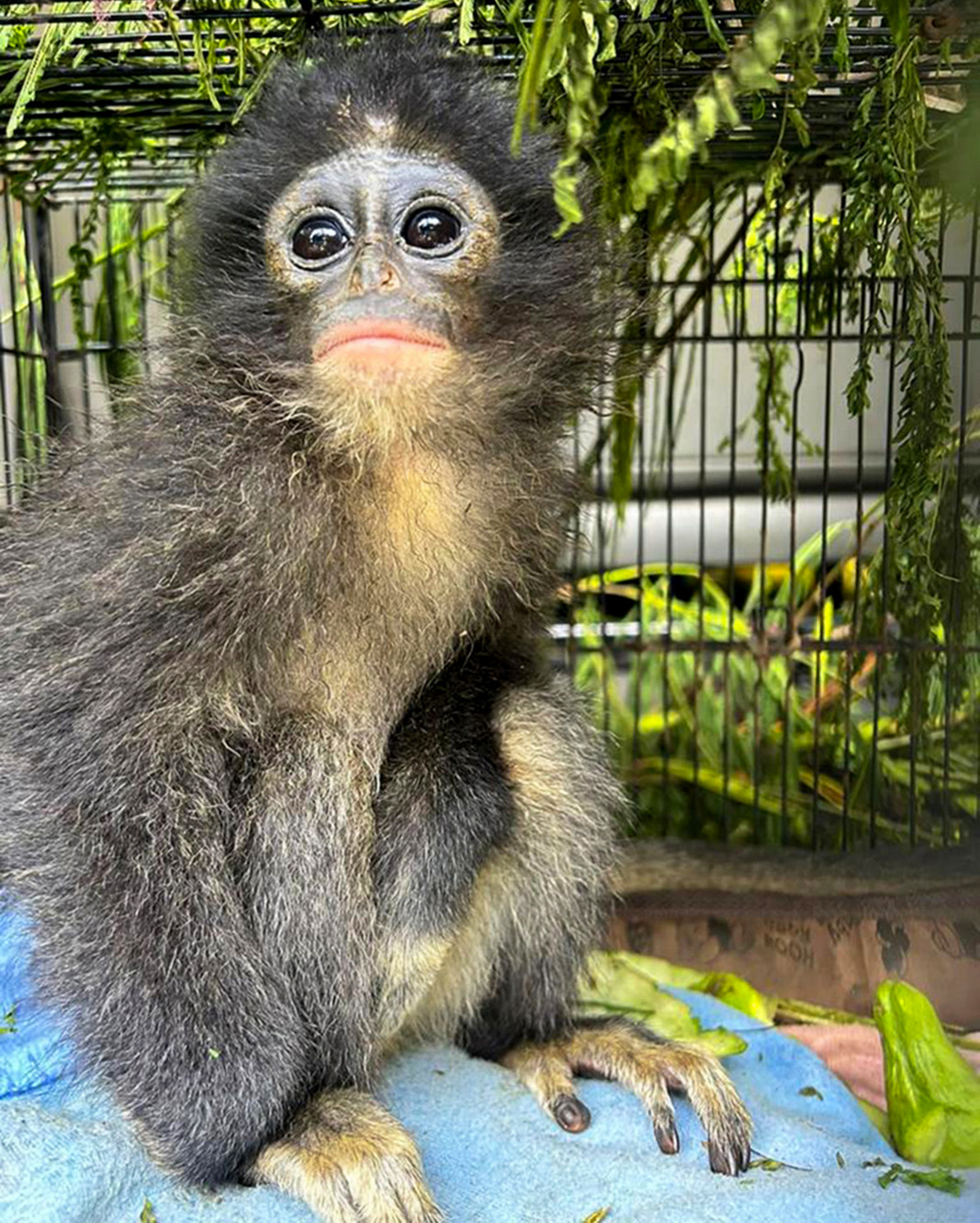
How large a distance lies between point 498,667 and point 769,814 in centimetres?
180

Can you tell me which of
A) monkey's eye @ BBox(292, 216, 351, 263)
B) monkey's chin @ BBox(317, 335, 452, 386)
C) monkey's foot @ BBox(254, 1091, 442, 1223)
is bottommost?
monkey's foot @ BBox(254, 1091, 442, 1223)

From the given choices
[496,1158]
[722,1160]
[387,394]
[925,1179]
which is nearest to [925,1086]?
[925,1179]

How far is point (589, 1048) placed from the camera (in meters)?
2.15

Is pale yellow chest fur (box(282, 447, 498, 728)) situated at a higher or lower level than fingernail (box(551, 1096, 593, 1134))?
higher

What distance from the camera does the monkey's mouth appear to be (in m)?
1.62

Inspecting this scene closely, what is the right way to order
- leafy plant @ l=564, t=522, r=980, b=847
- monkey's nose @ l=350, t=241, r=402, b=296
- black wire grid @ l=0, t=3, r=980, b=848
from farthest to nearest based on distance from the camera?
1. leafy plant @ l=564, t=522, r=980, b=847
2. black wire grid @ l=0, t=3, r=980, b=848
3. monkey's nose @ l=350, t=241, r=402, b=296

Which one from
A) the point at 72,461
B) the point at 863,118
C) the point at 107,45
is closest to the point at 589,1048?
the point at 72,461

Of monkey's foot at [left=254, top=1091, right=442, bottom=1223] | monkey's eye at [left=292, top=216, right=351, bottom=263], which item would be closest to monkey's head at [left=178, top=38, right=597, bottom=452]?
monkey's eye at [left=292, top=216, right=351, bottom=263]

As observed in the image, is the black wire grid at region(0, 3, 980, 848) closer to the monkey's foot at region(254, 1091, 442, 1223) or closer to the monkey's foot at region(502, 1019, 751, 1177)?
the monkey's foot at region(502, 1019, 751, 1177)

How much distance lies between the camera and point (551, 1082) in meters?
2.08

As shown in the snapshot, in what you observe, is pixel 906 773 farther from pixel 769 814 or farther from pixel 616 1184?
pixel 616 1184

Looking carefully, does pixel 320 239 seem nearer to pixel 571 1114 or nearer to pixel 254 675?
pixel 254 675

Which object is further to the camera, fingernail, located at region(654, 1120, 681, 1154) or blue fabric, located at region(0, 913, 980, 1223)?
fingernail, located at region(654, 1120, 681, 1154)

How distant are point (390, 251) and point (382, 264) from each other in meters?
0.04
